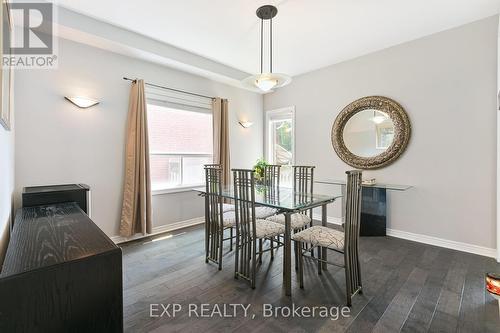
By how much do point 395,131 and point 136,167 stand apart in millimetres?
3917

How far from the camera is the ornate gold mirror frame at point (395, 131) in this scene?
→ 11.7ft

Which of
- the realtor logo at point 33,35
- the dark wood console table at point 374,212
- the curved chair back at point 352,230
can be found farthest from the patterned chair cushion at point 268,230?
the realtor logo at point 33,35

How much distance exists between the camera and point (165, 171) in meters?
4.04

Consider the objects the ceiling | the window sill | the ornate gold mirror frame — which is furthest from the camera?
the window sill

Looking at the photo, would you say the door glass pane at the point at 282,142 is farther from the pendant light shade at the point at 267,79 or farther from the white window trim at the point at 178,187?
the pendant light shade at the point at 267,79

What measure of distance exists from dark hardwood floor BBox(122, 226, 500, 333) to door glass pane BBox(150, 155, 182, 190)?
1122mm

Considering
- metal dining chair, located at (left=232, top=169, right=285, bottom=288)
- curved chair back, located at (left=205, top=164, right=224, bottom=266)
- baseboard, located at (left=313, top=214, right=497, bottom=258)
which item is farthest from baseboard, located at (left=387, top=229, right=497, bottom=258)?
curved chair back, located at (left=205, top=164, right=224, bottom=266)

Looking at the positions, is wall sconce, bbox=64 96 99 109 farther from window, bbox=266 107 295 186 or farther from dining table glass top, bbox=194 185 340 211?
window, bbox=266 107 295 186

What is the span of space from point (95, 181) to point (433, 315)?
13.0ft

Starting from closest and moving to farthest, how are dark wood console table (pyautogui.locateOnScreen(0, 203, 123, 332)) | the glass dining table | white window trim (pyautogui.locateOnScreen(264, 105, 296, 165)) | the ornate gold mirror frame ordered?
1. dark wood console table (pyautogui.locateOnScreen(0, 203, 123, 332))
2. the glass dining table
3. the ornate gold mirror frame
4. white window trim (pyautogui.locateOnScreen(264, 105, 296, 165))

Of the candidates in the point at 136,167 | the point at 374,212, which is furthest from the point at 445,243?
the point at 136,167

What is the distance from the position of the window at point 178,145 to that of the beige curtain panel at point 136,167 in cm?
29

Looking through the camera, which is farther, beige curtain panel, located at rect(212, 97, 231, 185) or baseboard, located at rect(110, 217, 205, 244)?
beige curtain panel, located at rect(212, 97, 231, 185)

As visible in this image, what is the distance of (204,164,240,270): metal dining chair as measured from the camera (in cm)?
269
